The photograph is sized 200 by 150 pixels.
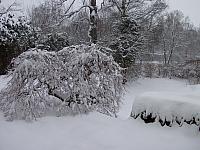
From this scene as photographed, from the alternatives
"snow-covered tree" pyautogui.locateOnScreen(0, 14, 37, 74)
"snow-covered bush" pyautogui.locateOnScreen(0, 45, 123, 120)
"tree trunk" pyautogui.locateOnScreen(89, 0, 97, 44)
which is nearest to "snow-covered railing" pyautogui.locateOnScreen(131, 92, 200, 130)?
"snow-covered bush" pyautogui.locateOnScreen(0, 45, 123, 120)

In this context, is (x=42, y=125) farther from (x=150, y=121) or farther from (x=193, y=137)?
(x=193, y=137)

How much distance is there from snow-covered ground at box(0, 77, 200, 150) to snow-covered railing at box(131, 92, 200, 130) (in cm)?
10

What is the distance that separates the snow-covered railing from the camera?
4004mm

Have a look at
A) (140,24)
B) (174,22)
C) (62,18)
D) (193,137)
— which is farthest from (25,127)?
(174,22)

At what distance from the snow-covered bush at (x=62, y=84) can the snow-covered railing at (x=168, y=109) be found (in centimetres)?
107

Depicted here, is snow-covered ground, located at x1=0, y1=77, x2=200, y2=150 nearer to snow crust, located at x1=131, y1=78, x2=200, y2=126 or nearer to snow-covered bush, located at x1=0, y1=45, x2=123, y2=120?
snow crust, located at x1=131, y1=78, x2=200, y2=126

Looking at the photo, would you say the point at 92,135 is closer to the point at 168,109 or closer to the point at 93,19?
the point at 168,109

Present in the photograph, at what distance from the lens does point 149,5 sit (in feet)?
61.0

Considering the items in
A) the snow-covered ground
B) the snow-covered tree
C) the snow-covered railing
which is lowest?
the snow-covered ground

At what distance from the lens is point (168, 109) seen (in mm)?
4211

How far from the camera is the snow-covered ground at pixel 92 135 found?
3.92m

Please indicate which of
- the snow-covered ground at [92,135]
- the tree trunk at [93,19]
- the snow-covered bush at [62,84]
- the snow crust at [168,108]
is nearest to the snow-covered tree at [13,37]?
the tree trunk at [93,19]

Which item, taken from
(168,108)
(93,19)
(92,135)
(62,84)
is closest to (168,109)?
→ (168,108)

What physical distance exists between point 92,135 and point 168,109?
1.18m
